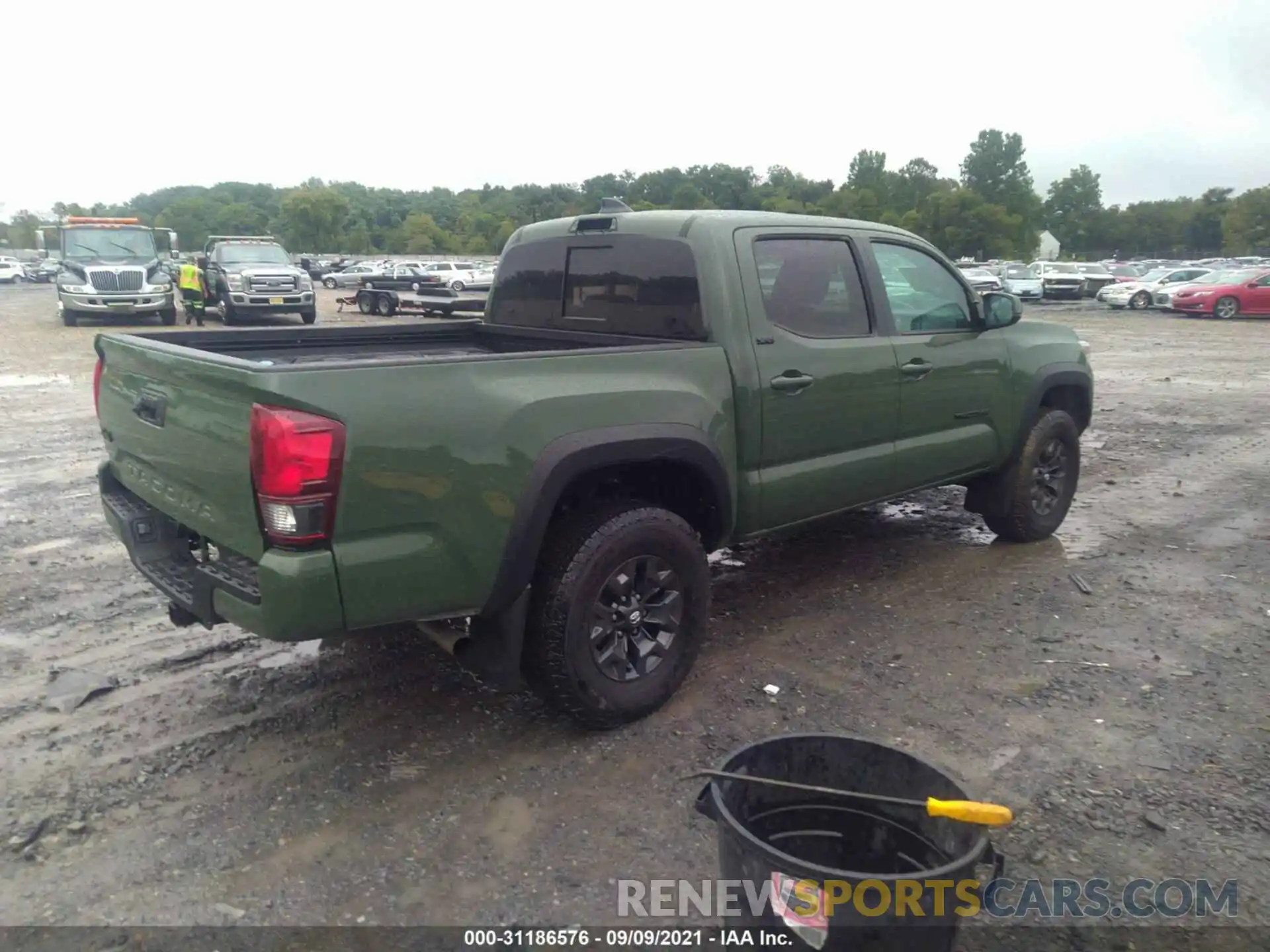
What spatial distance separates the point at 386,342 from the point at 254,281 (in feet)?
59.0

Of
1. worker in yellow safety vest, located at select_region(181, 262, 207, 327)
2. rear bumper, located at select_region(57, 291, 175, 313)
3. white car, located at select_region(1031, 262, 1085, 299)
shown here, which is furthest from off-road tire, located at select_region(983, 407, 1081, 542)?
white car, located at select_region(1031, 262, 1085, 299)

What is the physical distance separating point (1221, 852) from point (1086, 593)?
2341 mm

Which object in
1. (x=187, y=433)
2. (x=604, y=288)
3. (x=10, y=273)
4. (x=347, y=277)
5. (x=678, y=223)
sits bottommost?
(x=10, y=273)

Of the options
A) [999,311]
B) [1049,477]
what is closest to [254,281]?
[1049,477]

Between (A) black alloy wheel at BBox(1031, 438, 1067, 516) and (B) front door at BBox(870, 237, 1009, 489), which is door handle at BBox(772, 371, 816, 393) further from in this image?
(A) black alloy wheel at BBox(1031, 438, 1067, 516)

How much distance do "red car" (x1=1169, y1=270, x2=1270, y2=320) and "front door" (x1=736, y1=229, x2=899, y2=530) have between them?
2861cm

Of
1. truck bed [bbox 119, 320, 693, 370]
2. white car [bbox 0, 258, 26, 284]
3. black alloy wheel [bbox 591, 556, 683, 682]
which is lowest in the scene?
white car [bbox 0, 258, 26, 284]

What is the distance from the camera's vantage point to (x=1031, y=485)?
230 inches

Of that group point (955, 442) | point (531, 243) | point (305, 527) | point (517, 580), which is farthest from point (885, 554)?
point (305, 527)

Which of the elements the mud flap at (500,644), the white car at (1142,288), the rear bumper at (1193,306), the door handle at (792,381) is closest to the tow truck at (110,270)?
the door handle at (792,381)

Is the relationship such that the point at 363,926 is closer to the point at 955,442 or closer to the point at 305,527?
the point at 305,527

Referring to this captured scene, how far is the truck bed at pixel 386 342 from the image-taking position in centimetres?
427

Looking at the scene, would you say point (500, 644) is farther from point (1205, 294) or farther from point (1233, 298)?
point (1205, 294)

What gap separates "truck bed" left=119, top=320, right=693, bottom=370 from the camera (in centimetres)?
427
